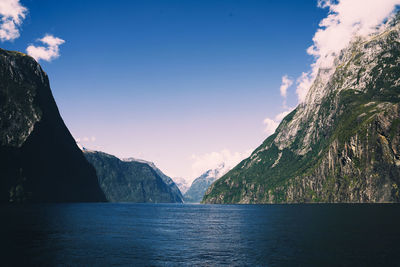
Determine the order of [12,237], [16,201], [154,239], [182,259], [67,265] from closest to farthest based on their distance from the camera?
[67,265]
[182,259]
[12,237]
[154,239]
[16,201]

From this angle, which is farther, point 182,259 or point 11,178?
point 11,178

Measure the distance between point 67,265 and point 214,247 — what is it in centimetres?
2228

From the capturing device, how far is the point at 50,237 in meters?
54.6

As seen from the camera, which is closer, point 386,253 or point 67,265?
point 67,265

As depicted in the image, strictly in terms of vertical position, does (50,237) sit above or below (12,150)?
below

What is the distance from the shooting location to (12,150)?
19912cm

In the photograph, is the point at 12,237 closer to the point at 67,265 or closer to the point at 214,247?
the point at 67,265

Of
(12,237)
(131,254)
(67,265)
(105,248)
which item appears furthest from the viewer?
(12,237)

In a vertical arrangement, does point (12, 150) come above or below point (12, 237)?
above

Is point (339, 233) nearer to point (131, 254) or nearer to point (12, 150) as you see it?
point (131, 254)

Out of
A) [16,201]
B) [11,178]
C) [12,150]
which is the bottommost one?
[16,201]

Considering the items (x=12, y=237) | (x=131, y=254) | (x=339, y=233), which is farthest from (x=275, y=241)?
(x=12, y=237)

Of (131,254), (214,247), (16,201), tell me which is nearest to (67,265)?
(131,254)

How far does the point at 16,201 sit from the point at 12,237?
537 ft
